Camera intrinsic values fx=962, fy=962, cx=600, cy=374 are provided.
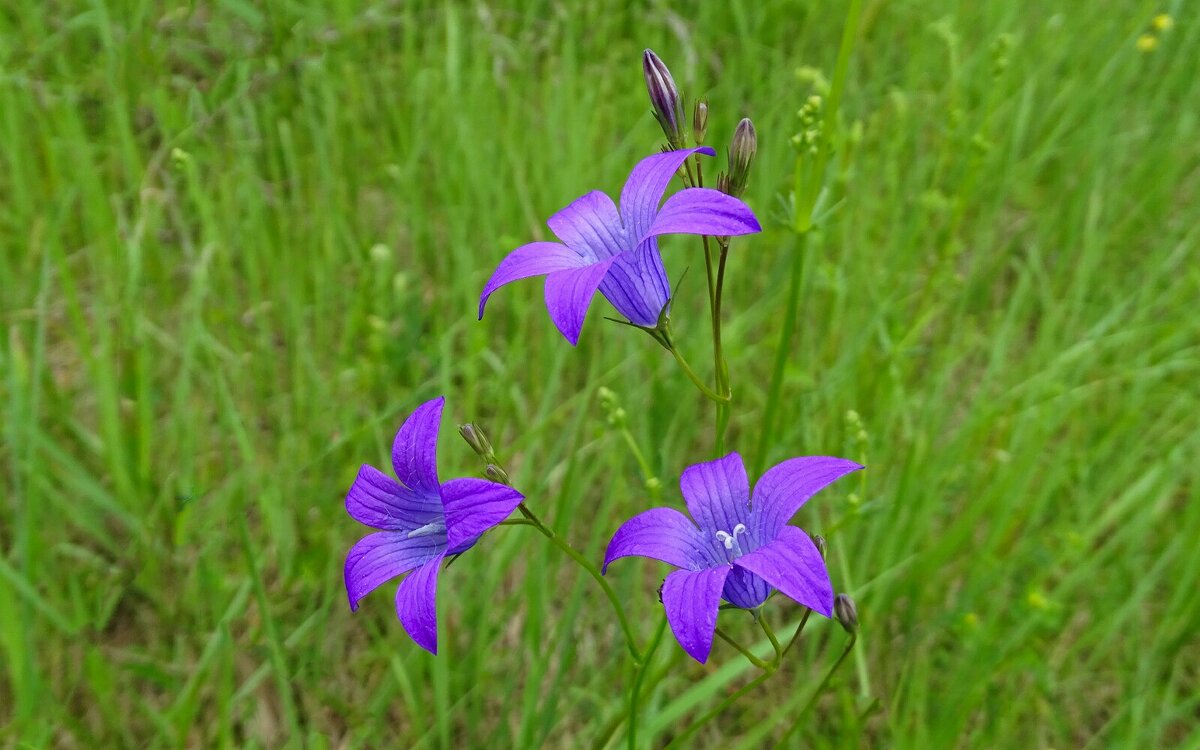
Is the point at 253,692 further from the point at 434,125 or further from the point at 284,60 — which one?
the point at 284,60

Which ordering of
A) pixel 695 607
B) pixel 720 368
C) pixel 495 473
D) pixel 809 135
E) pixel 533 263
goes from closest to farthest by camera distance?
1. pixel 695 607
2. pixel 533 263
3. pixel 495 473
4. pixel 720 368
5. pixel 809 135

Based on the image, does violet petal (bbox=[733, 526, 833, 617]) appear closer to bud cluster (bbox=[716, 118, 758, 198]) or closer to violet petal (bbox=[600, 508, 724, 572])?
violet petal (bbox=[600, 508, 724, 572])

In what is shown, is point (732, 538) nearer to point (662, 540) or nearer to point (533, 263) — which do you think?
point (662, 540)

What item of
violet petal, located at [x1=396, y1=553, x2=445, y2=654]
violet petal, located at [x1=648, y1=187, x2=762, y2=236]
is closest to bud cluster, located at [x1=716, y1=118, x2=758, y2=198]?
violet petal, located at [x1=648, y1=187, x2=762, y2=236]

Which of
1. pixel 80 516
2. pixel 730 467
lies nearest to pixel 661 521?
pixel 730 467

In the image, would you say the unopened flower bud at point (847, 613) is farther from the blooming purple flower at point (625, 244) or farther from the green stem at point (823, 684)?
the blooming purple flower at point (625, 244)

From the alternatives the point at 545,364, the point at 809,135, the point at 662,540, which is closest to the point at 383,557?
the point at 662,540

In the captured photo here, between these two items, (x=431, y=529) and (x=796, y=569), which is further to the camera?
(x=431, y=529)
